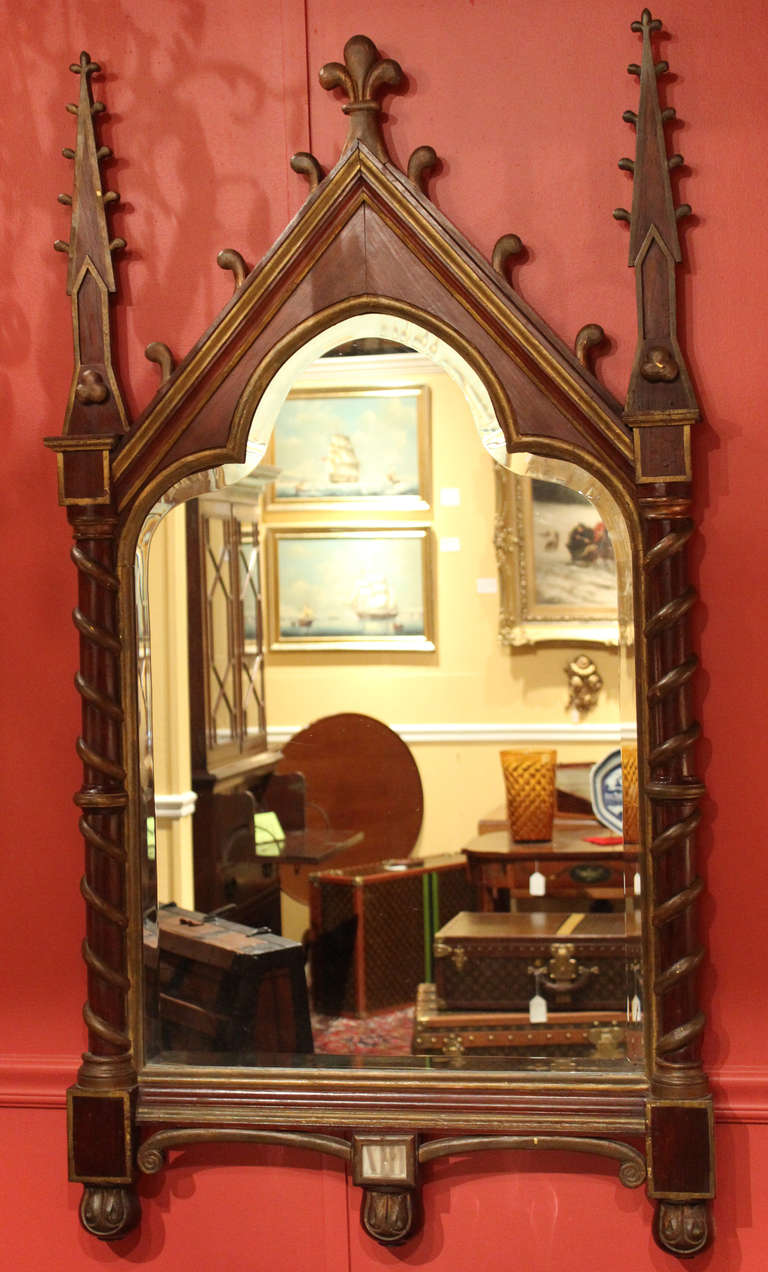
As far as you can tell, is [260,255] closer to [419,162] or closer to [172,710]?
[419,162]

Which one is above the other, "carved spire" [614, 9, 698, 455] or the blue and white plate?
"carved spire" [614, 9, 698, 455]

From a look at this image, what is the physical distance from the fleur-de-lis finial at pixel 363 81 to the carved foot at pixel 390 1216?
1.76 m

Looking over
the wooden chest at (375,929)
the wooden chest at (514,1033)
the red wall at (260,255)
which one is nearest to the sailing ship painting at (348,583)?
the wooden chest at (375,929)

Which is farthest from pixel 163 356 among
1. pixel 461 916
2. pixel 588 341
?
pixel 461 916

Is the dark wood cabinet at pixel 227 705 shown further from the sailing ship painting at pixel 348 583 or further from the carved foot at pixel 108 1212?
the carved foot at pixel 108 1212

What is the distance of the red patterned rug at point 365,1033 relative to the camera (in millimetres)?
3756

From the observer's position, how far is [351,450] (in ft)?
17.1

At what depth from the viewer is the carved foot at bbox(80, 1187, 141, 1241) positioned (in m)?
2.53

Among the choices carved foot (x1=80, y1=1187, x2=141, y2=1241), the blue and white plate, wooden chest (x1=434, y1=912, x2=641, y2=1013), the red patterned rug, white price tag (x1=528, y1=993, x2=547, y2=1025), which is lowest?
the red patterned rug

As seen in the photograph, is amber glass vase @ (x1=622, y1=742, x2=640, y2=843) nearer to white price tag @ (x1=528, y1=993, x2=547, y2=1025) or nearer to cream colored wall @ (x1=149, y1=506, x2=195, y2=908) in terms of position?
white price tag @ (x1=528, y1=993, x2=547, y2=1025)

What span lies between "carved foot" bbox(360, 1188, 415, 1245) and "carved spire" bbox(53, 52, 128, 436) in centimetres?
140

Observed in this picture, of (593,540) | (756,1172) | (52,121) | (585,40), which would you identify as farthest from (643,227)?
(593,540)

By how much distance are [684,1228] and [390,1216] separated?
49 cm

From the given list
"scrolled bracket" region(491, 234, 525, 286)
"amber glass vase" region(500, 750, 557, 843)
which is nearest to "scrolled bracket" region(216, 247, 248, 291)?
"scrolled bracket" region(491, 234, 525, 286)
